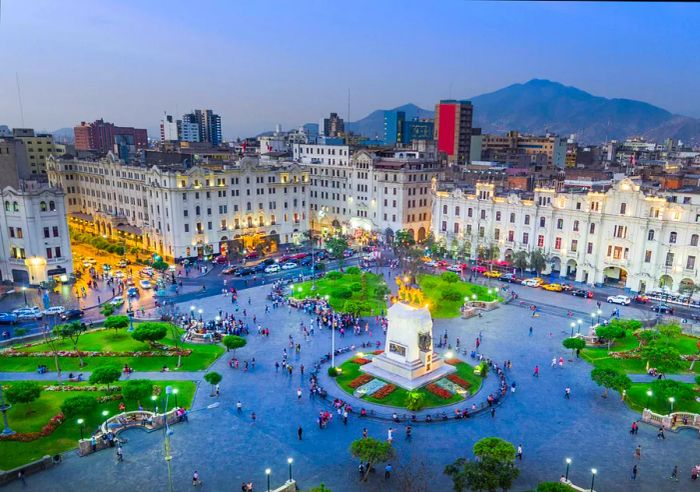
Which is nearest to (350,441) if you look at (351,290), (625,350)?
(351,290)

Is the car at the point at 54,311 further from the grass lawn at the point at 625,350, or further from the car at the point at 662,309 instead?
the car at the point at 662,309

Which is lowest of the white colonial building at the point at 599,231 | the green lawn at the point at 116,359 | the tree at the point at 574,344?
the green lawn at the point at 116,359

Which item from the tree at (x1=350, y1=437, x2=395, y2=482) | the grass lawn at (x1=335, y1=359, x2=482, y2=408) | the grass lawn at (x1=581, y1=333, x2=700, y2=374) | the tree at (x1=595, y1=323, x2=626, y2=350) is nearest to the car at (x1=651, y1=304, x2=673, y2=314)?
the grass lawn at (x1=581, y1=333, x2=700, y2=374)

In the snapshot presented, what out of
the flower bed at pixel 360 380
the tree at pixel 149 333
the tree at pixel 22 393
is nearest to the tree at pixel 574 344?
the flower bed at pixel 360 380

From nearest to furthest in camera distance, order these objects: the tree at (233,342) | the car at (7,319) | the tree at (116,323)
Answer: the tree at (233,342) → the tree at (116,323) → the car at (7,319)

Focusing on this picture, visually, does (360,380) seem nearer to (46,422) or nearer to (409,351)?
(409,351)

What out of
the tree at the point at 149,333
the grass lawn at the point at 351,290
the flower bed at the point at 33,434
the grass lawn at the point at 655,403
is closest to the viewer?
the flower bed at the point at 33,434

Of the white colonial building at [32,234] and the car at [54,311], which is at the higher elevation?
the white colonial building at [32,234]
